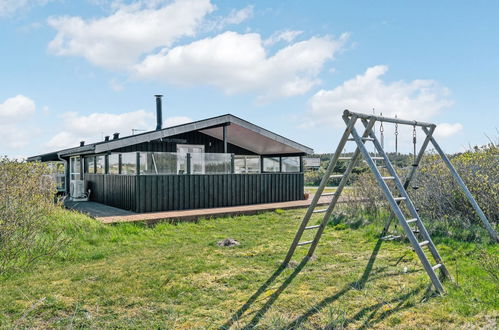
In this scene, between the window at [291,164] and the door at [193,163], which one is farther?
the window at [291,164]

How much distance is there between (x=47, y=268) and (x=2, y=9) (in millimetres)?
4573

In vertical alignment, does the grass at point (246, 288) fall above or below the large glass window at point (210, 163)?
below

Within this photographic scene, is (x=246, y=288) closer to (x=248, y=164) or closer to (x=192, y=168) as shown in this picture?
(x=192, y=168)

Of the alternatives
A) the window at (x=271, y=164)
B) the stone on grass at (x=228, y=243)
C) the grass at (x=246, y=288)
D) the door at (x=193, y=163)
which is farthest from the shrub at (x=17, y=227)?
the window at (x=271, y=164)

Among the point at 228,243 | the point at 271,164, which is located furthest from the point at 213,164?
the point at 228,243

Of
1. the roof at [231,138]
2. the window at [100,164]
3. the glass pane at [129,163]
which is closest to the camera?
the glass pane at [129,163]

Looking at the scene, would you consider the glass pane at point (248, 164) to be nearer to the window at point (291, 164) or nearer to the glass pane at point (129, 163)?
the window at point (291, 164)

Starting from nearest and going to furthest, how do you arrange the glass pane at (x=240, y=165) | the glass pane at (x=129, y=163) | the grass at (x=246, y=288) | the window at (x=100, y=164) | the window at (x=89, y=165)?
the grass at (x=246, y=288), the glass pane at (x=129, y=163), the window at (x=100, y=164), the glass pane at (x=240, y=165), the window at (x=89, y=165)

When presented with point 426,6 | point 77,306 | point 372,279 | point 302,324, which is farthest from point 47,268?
point 426,6

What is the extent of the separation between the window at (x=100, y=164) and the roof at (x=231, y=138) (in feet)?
1.46

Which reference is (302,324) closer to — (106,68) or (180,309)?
(180,309)

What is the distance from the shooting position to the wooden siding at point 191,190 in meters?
10.5

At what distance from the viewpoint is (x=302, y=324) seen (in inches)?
120

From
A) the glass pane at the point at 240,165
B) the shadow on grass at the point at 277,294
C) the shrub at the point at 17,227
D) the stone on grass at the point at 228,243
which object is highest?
the glass pane at the point at 240,165
